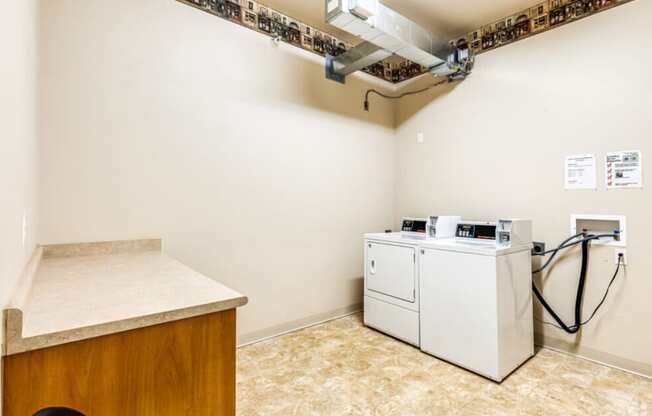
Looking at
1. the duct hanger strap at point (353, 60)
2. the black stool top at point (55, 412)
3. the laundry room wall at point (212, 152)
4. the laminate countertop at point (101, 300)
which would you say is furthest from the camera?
the duct hanger strap at point (353, 60)

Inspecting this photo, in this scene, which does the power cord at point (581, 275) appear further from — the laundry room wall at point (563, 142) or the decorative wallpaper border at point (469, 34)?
the decorative wallpaper border at point (469, 34)

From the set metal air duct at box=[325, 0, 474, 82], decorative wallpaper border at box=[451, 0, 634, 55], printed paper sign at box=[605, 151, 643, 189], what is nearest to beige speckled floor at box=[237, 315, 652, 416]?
printed paper sign at box=[605, 151, 643, 189]

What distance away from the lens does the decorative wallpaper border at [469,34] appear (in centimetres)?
252

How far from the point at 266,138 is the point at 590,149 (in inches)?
101

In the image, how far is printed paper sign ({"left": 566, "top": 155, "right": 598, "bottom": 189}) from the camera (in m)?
2.44

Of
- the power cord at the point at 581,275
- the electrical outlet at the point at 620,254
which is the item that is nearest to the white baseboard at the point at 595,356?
the power cord at the point at 581,275

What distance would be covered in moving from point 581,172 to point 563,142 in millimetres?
279

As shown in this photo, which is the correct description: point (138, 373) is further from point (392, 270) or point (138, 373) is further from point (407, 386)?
point (392, 270)

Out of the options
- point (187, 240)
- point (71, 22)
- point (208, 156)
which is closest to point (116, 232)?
point (187, 240)

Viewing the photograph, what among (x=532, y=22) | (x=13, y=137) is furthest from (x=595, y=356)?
(x=13, y=137)

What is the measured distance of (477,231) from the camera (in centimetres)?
256

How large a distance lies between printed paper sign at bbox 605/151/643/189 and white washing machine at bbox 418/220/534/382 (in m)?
0.63

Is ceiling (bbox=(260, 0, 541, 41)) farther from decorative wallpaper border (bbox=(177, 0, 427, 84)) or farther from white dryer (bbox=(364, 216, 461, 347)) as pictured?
white dryer (bbox=(364, 216, 461, 347))

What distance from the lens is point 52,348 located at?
86 cm
